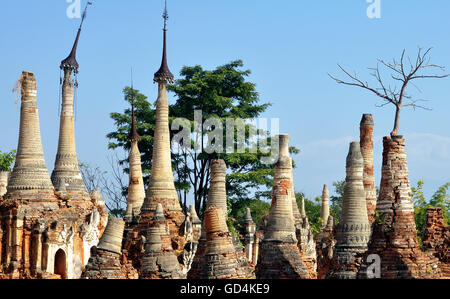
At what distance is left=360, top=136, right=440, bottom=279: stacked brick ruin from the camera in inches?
670

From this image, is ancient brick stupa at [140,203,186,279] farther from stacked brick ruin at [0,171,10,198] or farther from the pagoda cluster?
stacked brick ruin at [0,171,10,198]

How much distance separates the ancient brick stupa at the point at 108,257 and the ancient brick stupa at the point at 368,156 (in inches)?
429

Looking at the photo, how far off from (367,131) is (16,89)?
12.6 meters

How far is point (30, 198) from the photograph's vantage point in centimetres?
2731

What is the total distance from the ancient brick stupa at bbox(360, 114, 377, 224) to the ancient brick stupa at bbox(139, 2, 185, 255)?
7381 millimetres

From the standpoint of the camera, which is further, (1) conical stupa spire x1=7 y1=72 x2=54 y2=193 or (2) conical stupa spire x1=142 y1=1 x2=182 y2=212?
(2) conical stupa spire x1=142 y1=1 x2=182 y2=212

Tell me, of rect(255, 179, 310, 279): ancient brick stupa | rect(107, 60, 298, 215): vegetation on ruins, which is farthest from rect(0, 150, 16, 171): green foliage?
rect(255, 179, 310, 279): ancient brick stupa

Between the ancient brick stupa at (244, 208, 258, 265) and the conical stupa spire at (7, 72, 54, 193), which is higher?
the conical stupa spire at (7, 72, 54, 193)

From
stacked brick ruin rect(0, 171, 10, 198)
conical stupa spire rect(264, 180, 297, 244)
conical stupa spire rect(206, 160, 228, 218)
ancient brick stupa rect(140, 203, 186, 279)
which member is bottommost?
ancient brick stupa rect(140, 203, 186, 279)

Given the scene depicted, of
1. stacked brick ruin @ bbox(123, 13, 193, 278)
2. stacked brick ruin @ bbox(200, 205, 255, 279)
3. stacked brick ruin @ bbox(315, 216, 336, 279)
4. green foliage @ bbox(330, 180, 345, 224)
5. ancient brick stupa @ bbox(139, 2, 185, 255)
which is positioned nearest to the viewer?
stacked brick ruin @ bbox(200, 205, 255, 279)

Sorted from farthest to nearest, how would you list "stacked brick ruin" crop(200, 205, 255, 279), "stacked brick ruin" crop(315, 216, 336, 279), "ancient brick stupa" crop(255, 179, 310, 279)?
"stacked brick ruin" crop(315, 216, 336, 279)
"ancient brick stupa" crop(255, 179, 310, 279)
"stacked brick ruin" crop(200, 205, 255, 279)

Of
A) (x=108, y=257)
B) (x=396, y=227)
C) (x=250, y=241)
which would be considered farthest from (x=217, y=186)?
(x=250, y=241)

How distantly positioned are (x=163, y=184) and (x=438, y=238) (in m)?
14.0

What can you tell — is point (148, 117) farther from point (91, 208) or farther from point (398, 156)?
point (398, 156)
